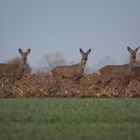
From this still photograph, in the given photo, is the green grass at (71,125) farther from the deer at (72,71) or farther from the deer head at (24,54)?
the deer head at (24,54)

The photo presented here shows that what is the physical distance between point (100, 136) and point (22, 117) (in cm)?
376

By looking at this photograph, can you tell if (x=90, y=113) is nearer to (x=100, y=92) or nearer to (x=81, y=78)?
(x=100, y=92)

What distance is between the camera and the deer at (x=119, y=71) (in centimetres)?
2772

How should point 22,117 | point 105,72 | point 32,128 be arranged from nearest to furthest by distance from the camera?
point 32,128 < point 22,117 < point 105,72

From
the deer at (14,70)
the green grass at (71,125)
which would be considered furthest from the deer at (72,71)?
the green grass at (71,125)

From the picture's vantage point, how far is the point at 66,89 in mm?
26750

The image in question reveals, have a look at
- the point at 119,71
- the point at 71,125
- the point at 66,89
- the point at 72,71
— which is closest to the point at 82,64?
the point at 72,71

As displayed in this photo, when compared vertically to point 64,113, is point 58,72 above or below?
above

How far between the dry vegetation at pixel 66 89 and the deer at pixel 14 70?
0.51 metres

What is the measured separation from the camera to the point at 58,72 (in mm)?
30141

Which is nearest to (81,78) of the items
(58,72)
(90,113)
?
(58,72)

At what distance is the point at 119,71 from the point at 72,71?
295 centimetres

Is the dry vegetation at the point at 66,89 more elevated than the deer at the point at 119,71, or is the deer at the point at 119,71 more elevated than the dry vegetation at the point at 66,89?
the deer at the point at 119,71

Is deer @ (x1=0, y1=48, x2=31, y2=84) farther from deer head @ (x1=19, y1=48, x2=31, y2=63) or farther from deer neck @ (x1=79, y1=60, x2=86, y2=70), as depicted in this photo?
deer neck @ (x1=79, y1=60, x2=86, y2=70)
